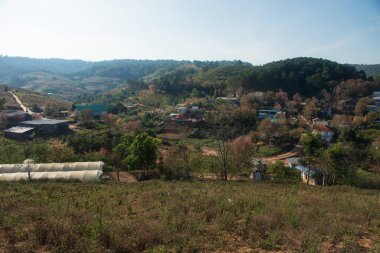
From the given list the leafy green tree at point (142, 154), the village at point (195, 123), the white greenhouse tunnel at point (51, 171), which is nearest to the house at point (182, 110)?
the village at point (195, 123)

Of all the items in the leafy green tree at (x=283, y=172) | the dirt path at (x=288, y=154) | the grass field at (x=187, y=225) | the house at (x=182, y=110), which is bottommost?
the dirt path at (x=288, y=154)

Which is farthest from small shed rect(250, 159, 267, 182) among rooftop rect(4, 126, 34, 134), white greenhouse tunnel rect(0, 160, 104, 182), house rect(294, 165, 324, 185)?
rooftop rect(4, 126, 34, 134)

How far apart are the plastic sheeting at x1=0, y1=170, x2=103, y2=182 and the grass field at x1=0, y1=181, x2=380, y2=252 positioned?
716cm

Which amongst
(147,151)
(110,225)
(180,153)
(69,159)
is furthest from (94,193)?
(69,159)

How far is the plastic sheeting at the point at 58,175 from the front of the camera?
1916 centimetres

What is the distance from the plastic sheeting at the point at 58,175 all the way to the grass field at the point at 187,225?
23.5 ft

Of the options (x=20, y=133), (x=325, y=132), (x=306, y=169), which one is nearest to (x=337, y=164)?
(x=306, y=169)

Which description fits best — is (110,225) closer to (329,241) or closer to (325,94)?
(329,241)

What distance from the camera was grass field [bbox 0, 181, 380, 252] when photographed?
7277mm

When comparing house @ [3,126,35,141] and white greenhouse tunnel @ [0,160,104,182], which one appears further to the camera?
house @ [3,126,35,141]

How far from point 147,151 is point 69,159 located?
7182 millimetres

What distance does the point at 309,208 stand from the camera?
10680mm

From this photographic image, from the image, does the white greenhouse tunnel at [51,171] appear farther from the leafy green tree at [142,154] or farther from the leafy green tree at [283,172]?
the leafy green tree at [283,172]

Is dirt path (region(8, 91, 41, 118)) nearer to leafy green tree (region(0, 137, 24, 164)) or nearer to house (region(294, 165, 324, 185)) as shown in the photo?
leafy green tree (region(0, 137, 24, 164))
